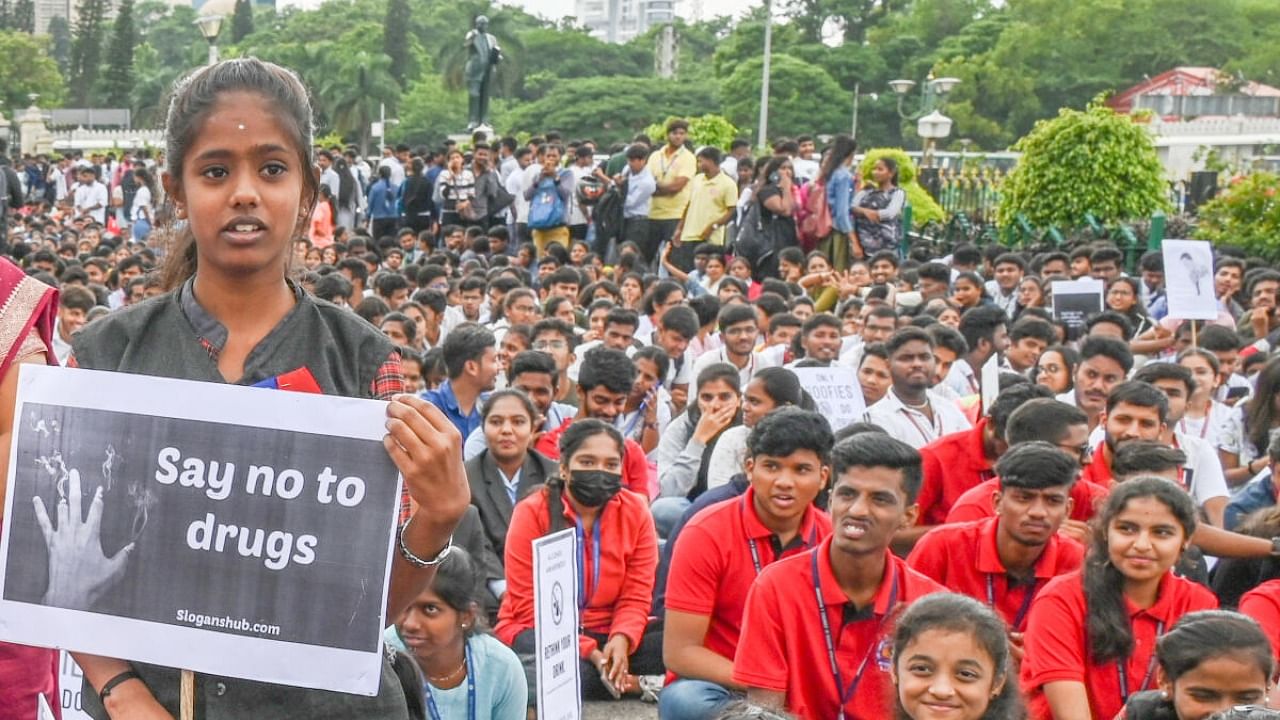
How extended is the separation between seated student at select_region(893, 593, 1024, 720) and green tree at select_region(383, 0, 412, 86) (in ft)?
275

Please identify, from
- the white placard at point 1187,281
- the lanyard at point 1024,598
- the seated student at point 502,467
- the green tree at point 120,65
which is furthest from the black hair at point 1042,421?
the green tree at point 120,65

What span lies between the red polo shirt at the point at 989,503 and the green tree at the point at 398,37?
81911 mm

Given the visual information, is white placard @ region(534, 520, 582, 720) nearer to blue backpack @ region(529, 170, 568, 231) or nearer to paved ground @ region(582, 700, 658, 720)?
paved ground @ region(582, 700, 658, 720)

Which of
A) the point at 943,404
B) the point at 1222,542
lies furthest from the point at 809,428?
the point at 943,404

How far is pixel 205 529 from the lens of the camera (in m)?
2.51

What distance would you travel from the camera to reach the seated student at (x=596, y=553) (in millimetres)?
6578

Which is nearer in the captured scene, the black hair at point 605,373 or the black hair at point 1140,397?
the black hair at point 1140,397

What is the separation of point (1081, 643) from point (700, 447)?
3.27 meters

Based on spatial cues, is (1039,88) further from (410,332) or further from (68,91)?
(410,332)

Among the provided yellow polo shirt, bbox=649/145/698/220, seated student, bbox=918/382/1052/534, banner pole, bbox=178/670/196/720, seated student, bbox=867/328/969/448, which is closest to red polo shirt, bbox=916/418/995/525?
seated student, bbox=918/382/1052/534

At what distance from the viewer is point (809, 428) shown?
573cm

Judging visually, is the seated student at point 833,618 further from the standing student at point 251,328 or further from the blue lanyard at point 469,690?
the standing student at point 251,328

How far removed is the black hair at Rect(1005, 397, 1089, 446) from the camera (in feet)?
21.0

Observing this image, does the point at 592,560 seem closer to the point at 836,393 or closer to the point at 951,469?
the point at 951,469
